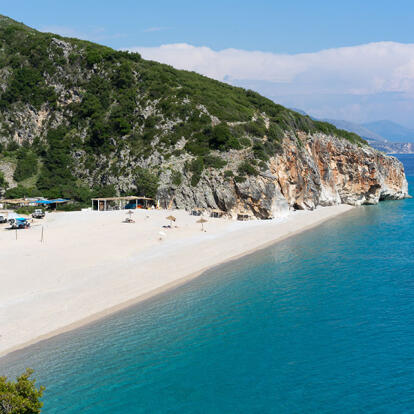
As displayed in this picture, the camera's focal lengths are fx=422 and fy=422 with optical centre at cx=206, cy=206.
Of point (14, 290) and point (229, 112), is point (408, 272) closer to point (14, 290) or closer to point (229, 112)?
point (14, 290)

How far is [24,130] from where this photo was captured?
7706cm

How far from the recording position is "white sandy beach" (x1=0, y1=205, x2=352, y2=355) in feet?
76.4

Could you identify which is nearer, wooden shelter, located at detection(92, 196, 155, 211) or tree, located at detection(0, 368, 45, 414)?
tree, located at detection(0, 368, 45, 414)

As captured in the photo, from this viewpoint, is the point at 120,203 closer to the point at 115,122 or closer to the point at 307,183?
the point at 115,122

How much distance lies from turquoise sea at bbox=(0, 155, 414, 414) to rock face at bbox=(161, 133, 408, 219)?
24.1m

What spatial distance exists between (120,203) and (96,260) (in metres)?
25.7

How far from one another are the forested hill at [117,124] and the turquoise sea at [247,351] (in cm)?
3048

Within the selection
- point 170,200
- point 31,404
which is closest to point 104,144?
point 170,200

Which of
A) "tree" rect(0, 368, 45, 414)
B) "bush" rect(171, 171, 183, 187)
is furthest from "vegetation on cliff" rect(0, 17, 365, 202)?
"tree" rect(0, 368, 45, 414)

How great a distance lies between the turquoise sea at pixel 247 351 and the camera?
16.7 m

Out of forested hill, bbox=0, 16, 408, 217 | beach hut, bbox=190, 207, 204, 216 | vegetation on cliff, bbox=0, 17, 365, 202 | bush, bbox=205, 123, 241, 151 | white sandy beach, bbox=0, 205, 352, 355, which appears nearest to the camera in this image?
white sandy beach, bbox=0, 205, 352, 355

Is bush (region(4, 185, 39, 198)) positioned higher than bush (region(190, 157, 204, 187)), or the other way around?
bush (region(190, 157, 204, 187))

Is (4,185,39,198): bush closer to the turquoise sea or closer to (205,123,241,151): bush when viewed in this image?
(205,123,241,151): bush

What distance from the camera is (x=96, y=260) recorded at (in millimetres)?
32719
